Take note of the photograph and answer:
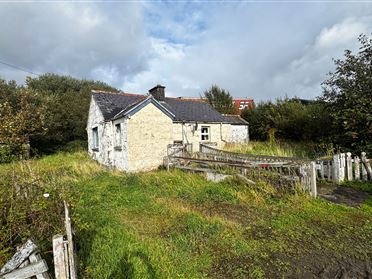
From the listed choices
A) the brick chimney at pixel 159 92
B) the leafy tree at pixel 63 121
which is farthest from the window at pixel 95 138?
the brick chimney at pixel 159 92

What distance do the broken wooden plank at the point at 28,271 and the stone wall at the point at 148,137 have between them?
10.4m

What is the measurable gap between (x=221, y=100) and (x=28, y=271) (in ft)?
111

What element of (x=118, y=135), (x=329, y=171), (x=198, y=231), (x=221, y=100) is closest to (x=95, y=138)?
(x=118, y=135)

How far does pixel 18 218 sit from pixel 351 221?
6.47 meters

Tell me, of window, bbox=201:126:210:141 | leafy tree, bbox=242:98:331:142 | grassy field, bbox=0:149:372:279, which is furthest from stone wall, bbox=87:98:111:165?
leafy tree, bbox=242:98:331:142

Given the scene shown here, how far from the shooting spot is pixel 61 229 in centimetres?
344

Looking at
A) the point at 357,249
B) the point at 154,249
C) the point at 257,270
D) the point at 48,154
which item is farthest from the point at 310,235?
the point at 48,154

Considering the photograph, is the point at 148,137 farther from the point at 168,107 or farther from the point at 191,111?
the point at 191,111

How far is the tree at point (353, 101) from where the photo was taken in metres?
11.5

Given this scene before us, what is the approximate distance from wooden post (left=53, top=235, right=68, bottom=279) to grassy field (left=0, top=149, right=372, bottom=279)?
0.64m

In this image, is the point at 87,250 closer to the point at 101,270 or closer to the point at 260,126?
the point at 101,270

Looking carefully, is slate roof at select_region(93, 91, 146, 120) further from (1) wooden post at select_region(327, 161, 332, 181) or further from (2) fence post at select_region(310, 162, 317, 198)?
(2) fence post at select_region(310, 162, 317, 198)

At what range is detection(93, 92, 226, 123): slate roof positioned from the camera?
15641 mm

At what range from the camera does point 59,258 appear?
2846 millimetres
